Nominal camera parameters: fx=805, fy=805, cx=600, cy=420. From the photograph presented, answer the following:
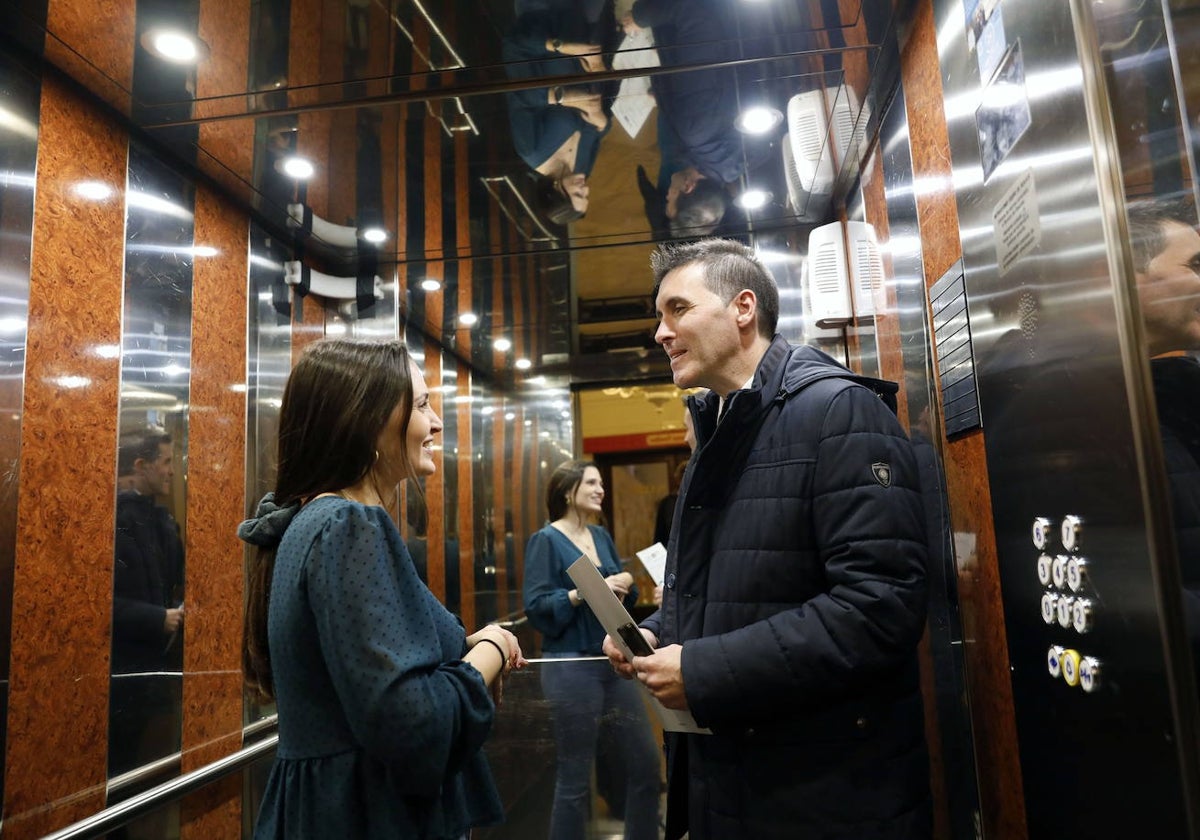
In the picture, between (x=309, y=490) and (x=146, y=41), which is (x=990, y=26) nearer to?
(x=309, y=490)

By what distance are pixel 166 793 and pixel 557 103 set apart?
8.23 feet

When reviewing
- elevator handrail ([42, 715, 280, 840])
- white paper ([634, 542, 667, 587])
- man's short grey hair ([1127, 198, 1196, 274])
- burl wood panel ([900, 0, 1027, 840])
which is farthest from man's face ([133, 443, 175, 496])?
man's short grey hair ([1127, 198, 1196, 274])

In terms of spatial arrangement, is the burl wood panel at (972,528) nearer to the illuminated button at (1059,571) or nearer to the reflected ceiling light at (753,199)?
the illuminated button at (1059,571)

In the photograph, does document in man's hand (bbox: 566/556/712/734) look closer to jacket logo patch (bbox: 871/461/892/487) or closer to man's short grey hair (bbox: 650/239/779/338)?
jacket logo patch (bbox: 871/461/892/487)

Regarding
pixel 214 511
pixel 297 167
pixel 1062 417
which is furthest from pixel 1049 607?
pixel 297 167

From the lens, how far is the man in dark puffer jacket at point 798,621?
1399 millimetres

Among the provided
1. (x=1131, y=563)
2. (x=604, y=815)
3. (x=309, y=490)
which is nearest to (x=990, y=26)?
(x=1131, y=563)

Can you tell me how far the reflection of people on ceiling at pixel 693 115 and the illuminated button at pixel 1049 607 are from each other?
1.70 m

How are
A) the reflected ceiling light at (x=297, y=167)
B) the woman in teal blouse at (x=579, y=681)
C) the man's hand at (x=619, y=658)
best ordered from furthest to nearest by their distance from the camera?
the reflected ceiling light at (x=297, y=167) < the woman in teal blouse at (x=579, y=681) < the man's hand at (x=619, y=658)

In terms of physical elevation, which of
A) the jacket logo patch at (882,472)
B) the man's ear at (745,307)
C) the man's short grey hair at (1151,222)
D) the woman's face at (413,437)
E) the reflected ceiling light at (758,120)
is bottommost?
the jacket logo patch at (882,472)

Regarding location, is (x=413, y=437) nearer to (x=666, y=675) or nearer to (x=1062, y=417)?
(x=666, y=675)

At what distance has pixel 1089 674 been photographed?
1253mm

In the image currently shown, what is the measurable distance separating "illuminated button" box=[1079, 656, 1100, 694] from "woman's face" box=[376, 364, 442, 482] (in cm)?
120

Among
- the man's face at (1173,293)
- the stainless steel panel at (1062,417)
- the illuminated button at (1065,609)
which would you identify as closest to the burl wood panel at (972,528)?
the stainless steel panel at (1062,417)
